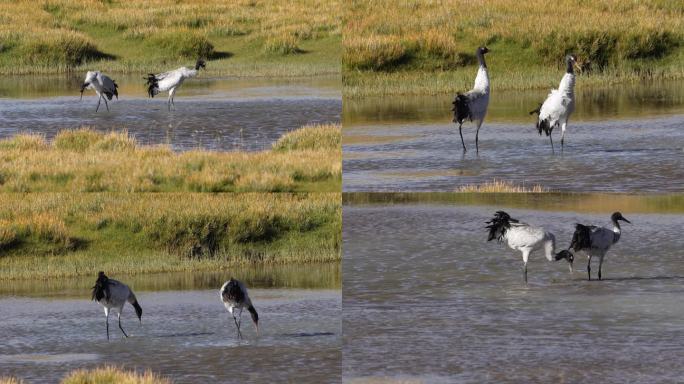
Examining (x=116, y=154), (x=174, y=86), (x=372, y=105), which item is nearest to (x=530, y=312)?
(x=116, y=154)

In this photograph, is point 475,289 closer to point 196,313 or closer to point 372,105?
point 196,313

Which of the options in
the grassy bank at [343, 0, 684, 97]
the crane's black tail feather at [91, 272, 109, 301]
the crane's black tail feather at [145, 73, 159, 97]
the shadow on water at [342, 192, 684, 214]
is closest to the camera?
the crane's black tail feather at [91, 272, 109, 301]

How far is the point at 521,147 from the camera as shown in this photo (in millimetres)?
18906

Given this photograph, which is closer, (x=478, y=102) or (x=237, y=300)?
(x=237, y=300)

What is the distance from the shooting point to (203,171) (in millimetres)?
19078

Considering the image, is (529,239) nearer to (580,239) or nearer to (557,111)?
(580,239)

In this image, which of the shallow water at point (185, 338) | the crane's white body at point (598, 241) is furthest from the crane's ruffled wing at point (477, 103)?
the shallow water at point (185, 338)

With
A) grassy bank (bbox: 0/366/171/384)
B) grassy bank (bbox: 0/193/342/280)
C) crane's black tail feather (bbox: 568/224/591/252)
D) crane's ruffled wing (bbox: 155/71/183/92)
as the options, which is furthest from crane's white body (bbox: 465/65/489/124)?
crane's ruffled wing (bbox: 155/71/183/92)

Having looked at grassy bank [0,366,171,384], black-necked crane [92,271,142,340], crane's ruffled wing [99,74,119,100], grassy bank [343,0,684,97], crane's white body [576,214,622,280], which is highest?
grassy bank [343,0,684,97]

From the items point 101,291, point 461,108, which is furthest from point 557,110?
point 101,291

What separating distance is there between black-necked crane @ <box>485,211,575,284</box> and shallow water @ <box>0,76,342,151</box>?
4.42m

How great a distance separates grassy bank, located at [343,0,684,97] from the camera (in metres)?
28.1

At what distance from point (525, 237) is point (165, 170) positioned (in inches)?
208

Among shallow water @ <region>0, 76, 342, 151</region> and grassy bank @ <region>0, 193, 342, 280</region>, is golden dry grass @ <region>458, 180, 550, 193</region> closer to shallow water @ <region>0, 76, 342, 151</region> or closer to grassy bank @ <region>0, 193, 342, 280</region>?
shallow water @ <region>0, 76, 342, 151</region>
